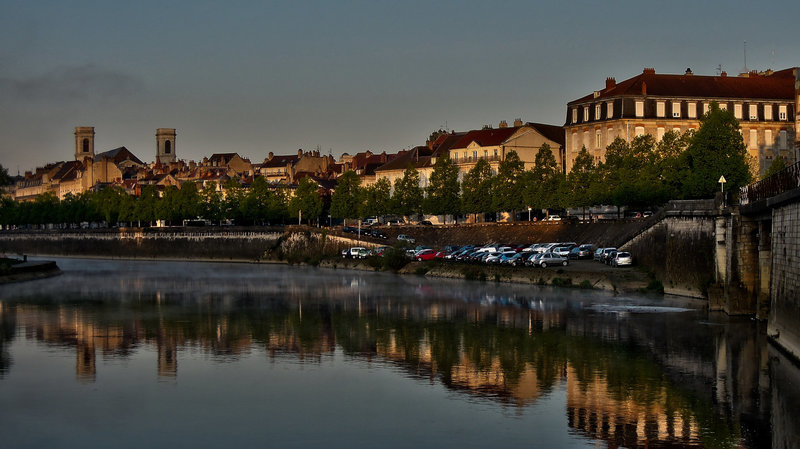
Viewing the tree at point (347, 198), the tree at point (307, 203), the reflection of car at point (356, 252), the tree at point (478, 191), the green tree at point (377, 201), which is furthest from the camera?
the tree at point (307, 203)

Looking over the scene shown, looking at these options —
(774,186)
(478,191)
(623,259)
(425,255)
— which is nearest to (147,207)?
(478,191)

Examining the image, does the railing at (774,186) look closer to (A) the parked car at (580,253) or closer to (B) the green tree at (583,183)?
(A) the parked car at (580,253)

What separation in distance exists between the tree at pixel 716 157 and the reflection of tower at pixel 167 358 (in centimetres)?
4122

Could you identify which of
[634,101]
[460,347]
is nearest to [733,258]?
[460,347]

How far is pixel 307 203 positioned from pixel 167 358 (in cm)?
9993

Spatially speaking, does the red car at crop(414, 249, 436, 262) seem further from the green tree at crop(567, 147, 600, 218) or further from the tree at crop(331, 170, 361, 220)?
the tree at crop(331, 170, 361, 220)

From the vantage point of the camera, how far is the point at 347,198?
134125 mm

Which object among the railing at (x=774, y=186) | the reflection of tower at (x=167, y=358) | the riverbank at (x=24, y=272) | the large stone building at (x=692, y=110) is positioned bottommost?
the reflection of tower at (x=167, y=358)

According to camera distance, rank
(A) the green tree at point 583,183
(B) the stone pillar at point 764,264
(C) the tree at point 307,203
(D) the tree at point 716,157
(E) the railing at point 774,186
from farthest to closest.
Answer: (C) the tree at point 307,203 → (A) the green tree at point 583,183 → (D) the tree at point 716,157 → (B) the stone pillar at point 764,264 → (E) the railing at point 774,186

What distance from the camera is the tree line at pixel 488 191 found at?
239ft

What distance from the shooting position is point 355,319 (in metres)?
51.9

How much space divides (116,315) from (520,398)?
30396 millimetres

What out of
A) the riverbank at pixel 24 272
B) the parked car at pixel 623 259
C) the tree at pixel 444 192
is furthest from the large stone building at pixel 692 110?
the riverbank at pixel 24 272

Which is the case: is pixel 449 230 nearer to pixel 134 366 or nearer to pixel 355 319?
pixel 355 319
